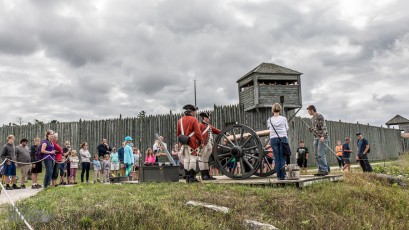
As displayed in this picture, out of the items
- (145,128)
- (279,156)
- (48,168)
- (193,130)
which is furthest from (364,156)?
(145,128)

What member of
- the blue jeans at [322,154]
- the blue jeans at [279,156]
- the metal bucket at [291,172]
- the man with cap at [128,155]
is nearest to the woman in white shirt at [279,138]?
the blue jeans at [279,156]

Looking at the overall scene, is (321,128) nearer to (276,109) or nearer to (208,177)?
(276,109)

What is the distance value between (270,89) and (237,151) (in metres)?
13.0

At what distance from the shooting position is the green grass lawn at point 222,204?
221 inches

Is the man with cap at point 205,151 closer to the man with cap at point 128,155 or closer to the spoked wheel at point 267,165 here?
the spoked wheel at point 267,165

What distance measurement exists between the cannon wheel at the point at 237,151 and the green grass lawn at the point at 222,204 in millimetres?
→ 1227

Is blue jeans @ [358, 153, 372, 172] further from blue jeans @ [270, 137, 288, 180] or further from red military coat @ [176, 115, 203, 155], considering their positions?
red military coat @ [176, 115, 203, 155]

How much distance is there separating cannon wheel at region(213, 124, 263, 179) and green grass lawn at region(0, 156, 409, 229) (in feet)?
4.03

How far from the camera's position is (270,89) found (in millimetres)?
21688

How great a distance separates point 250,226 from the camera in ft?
19.9

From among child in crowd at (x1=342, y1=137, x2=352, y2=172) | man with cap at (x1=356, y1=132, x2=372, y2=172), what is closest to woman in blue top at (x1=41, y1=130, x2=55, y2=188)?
man with cap at (x1=356, y1=132, x2=372, y2=172)

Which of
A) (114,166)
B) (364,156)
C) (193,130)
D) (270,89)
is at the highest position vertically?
(270,89)

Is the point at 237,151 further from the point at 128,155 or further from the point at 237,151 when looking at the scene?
the point at 128,155

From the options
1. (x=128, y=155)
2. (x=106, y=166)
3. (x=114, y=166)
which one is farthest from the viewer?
(x=114, y=166)
